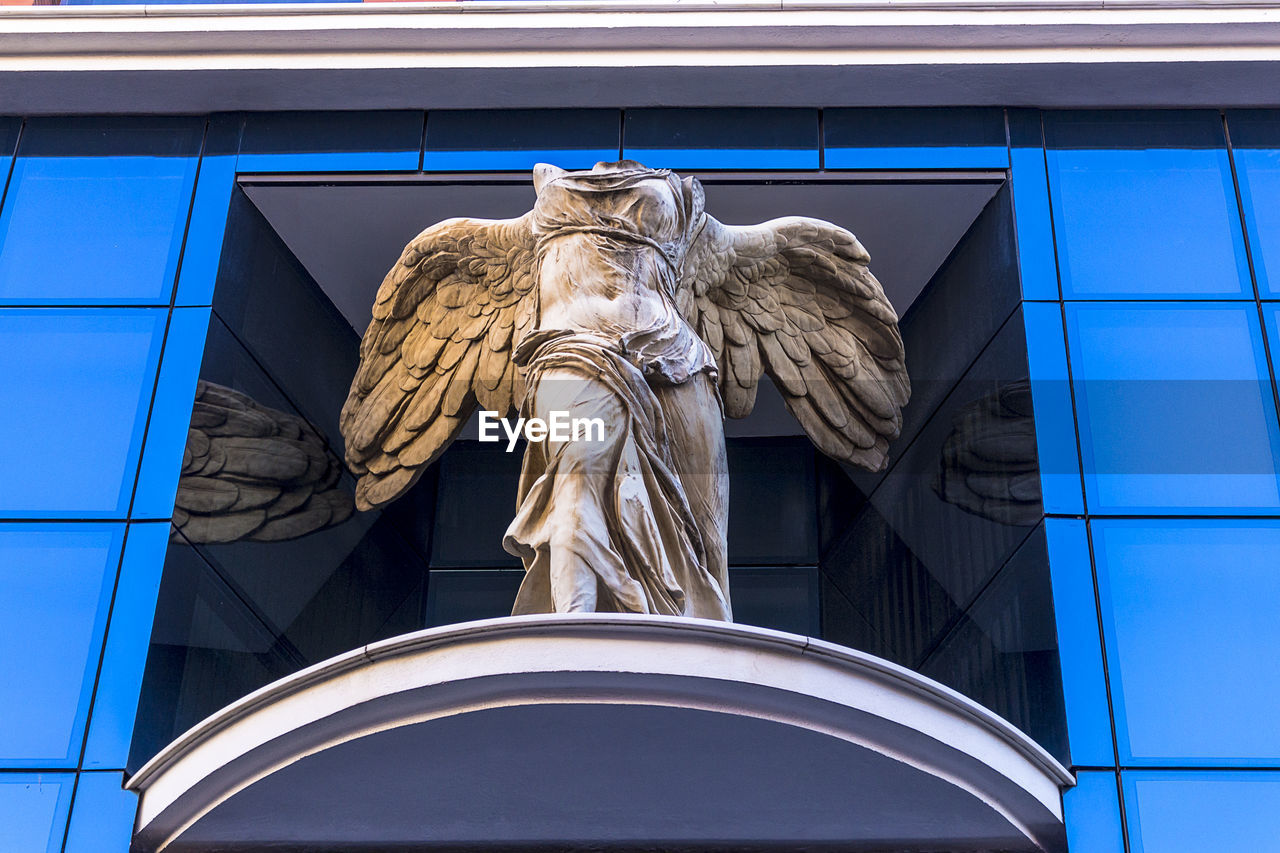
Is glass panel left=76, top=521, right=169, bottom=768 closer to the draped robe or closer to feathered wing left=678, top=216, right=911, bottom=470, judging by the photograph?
the draped robe

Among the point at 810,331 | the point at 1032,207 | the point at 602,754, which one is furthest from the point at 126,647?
the point at 1032,207

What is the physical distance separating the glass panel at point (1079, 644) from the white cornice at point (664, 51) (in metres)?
2.54

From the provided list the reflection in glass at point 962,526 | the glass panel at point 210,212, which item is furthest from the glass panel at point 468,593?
the glass panel at point 210,212

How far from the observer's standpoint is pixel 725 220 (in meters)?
9.34

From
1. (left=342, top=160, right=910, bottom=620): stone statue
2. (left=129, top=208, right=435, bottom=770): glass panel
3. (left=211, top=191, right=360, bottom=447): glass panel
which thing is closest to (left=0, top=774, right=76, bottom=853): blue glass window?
(left=129, top=208, right=435, bottom=770): glass panel

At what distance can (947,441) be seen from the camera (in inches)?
347

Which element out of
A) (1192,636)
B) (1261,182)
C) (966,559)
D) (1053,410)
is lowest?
(1192,636)

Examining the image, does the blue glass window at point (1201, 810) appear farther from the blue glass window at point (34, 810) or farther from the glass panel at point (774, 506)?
the blue glass window at point (34, 810)

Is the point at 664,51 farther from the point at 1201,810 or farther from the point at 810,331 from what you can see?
the point at 1201,810

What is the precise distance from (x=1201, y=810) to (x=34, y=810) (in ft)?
14.9

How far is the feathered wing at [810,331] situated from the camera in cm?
835

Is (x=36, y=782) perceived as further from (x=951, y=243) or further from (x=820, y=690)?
(x=951, y=243)

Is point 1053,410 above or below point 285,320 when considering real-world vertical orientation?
below

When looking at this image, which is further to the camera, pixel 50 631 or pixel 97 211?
pixel 97 211
